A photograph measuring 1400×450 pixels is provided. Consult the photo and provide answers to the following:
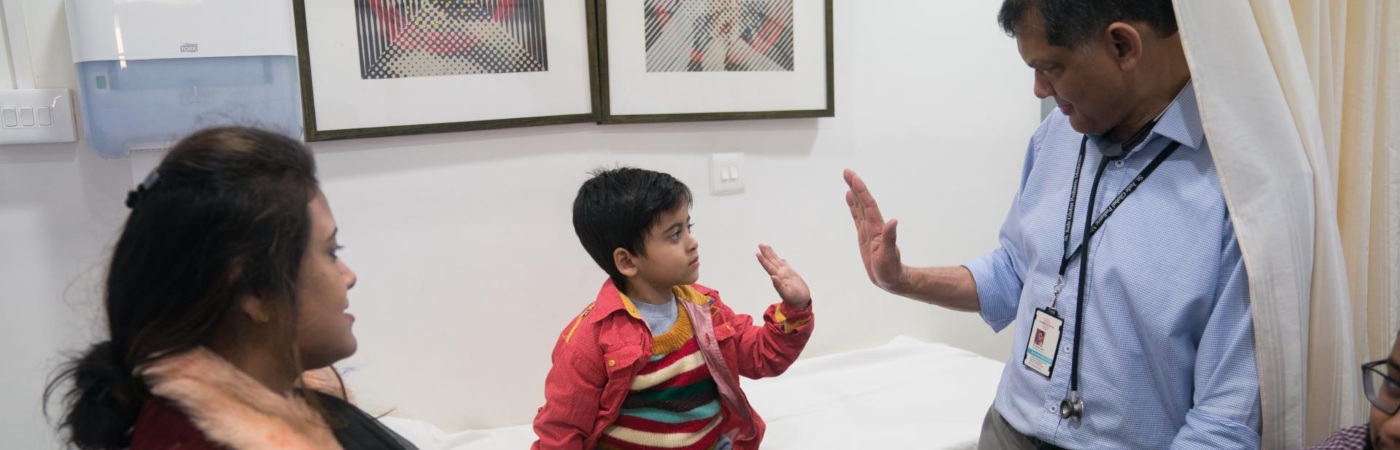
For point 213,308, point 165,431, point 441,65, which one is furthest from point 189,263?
point 441,65

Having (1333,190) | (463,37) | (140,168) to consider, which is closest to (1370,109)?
(1333,190)

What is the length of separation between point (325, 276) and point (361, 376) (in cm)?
154

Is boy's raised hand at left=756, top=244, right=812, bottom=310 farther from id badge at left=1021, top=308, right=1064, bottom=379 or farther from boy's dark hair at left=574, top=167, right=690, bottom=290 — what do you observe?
id badge at left=1021, top=308, right=1064, bottom=379

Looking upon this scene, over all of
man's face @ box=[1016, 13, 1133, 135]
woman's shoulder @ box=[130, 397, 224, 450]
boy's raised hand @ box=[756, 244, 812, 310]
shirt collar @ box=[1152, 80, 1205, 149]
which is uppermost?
man's face @ box=[1016, 13, 1133, 135]

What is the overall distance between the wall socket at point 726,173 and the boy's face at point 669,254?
0.90 metres

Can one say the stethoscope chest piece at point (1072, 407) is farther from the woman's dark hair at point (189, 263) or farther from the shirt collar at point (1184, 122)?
the woman's dark hair at point (189, 263)

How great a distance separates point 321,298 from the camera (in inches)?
42.2

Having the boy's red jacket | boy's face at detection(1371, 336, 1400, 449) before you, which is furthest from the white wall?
boy's face at detection(1371, 336, 1400, 449)

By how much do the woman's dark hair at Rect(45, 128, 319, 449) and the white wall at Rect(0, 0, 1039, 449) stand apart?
98 cm

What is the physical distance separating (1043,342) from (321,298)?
114 cm

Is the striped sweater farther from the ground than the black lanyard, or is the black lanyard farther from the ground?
the black lanyard

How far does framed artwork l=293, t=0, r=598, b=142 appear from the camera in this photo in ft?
7.56

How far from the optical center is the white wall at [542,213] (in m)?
2.19

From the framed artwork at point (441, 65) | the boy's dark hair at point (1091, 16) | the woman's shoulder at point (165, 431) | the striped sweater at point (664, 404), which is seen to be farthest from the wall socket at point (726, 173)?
the woman's shoulder at point (165, 431)
